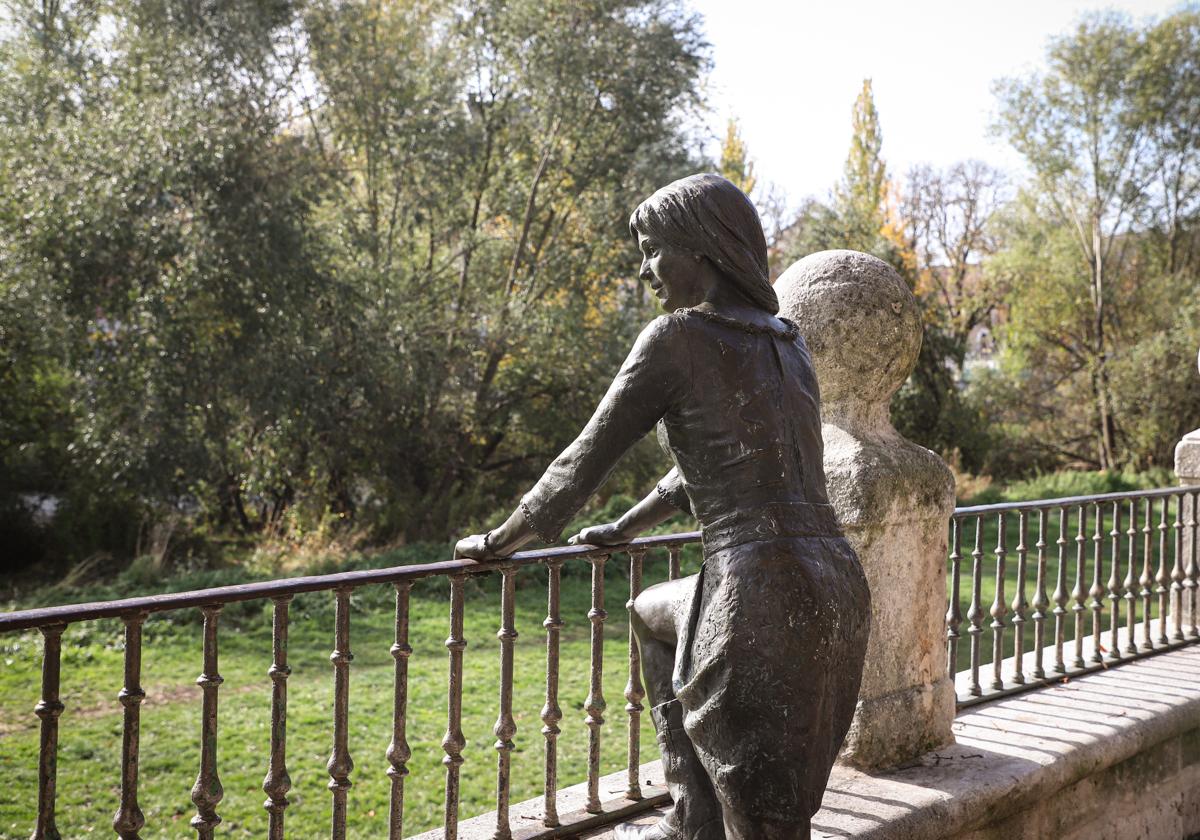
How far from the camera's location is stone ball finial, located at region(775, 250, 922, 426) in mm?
3537

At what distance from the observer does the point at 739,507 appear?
7.57 feet

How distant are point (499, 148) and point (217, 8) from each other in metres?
5.09

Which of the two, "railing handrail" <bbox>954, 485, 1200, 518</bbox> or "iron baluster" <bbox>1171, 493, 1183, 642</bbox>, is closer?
"railing handrail" <bbox>954, 485, 1200, 518</bbox>

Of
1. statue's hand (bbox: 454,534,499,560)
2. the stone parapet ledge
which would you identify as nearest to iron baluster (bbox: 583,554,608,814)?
statue's hand (bbox: 454,534,499,560)

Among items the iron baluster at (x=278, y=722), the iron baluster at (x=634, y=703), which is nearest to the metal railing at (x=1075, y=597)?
the iron baluster at (x=634, y=703)

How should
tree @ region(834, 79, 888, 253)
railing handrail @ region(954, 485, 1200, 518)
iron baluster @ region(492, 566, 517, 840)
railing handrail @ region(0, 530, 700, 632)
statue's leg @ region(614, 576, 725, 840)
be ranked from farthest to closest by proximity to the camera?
1. tree @ region(834, 79, 888, 253)
2. railing handrail @ region(954, 485, 1200, 518)
3. iron baluster @ region(492, 566, 517, 840)
4. statue's leg @ region(614, 576, 725, 840)
5. railing handrail @ region(0, 530, 700, 632)

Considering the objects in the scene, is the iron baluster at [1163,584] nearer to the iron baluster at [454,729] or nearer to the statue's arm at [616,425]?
the iron baluster at [454,729]

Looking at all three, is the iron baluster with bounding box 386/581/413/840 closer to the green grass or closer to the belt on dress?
the belt on dress

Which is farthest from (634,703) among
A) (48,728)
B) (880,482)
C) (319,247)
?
(319,247)

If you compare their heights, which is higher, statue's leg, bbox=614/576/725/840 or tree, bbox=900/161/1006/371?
tree, bbox=900/161/1006/371

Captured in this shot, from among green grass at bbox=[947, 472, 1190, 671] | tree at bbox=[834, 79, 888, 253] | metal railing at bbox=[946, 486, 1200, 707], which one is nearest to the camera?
metal railing at bbox=[946, 486, 1200, 707]

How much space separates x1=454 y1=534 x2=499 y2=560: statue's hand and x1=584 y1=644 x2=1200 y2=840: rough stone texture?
3.77 feet

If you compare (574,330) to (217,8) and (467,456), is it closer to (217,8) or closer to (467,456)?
(467,456)

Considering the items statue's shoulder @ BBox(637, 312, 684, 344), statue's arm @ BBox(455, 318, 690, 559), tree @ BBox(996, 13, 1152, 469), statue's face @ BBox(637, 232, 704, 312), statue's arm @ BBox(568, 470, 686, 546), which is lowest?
statue's arm @ BBox(568, 470, 686, 546)
